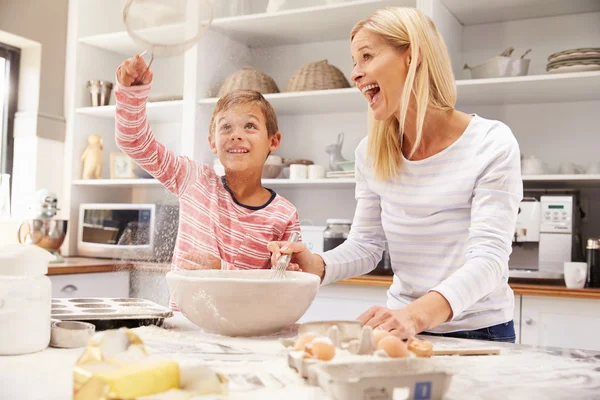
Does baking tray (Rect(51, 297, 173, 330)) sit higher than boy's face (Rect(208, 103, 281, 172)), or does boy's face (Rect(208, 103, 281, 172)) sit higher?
boy's face (Rect(208, 103, 281, 172))

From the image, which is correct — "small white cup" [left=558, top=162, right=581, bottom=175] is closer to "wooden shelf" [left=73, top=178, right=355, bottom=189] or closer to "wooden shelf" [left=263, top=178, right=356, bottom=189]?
"wooden shelf" [left=263, top=178, right=356, bottom=189]

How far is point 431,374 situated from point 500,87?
72.4 inches

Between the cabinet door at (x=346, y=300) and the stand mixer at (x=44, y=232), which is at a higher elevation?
the stand mixer at (x=44, y=232)

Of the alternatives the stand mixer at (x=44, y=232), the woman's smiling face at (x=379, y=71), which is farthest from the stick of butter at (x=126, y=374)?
the stand mixer at (x=44, y=232)

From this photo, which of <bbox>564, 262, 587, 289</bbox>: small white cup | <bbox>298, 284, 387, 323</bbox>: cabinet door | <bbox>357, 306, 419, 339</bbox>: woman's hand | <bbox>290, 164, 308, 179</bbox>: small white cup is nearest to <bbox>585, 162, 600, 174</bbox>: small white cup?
<bbox>564, 262, 587, 289</bbox>: small white cup

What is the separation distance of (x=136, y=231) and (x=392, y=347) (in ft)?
1.95

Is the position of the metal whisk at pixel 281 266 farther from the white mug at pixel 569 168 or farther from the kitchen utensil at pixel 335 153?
the white mug at pixel 569 168

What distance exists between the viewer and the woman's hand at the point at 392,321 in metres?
0.74

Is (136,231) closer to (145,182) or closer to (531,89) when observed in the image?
(145,182)

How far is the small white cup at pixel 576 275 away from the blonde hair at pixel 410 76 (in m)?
1.13

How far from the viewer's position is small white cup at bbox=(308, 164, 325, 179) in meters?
1.22

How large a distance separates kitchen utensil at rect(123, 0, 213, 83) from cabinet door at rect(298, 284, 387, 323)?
33.7 inches

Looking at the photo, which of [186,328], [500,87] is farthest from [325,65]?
[500,87]

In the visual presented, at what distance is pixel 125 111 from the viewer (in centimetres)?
86
